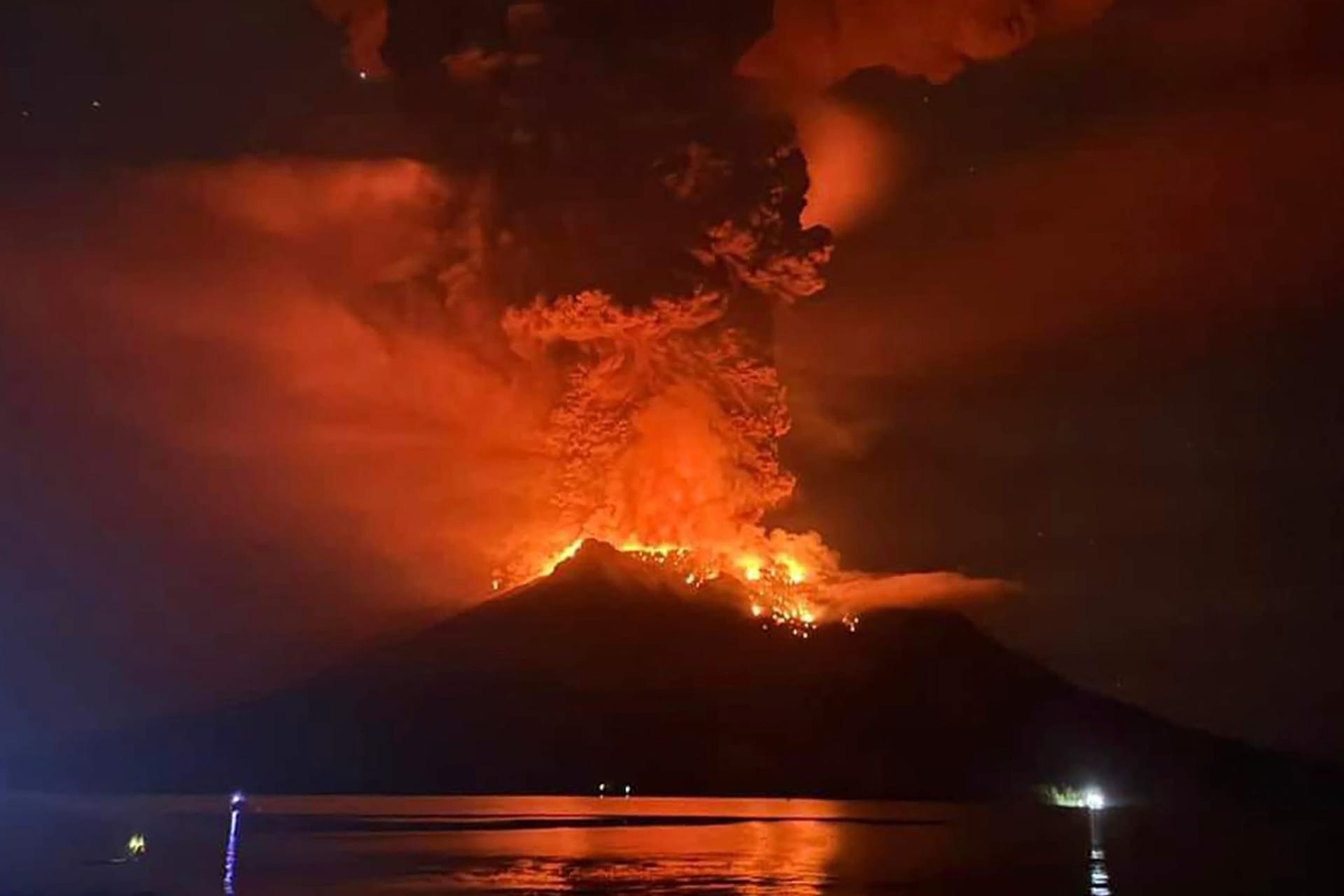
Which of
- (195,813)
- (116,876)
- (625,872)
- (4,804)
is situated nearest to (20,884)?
(116,876)

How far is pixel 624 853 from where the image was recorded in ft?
246

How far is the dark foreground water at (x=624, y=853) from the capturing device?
5294 cm

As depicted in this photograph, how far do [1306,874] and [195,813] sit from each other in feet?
289

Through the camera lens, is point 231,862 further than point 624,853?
No

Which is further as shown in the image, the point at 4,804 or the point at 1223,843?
the point at 4,804

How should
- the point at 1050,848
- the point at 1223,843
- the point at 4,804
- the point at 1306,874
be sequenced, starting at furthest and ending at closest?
1. the point at 4,804
2. the point at 1223,843
3. the point at 1050,848
4. the point at 1306,874

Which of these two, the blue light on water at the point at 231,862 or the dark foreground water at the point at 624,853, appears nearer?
the blue light on water at the point at 231,862

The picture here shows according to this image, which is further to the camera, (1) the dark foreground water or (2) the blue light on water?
(1) the dark foreground water

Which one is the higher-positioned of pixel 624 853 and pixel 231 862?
pixel 624 853

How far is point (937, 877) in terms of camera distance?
204 feet

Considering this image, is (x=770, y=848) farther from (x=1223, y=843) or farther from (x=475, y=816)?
(x=475, y=816)

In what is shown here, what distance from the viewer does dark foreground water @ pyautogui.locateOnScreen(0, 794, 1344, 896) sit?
52.9m

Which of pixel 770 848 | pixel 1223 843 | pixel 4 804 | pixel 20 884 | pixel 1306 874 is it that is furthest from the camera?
pixel 4 804

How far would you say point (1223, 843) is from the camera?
4208 inches
